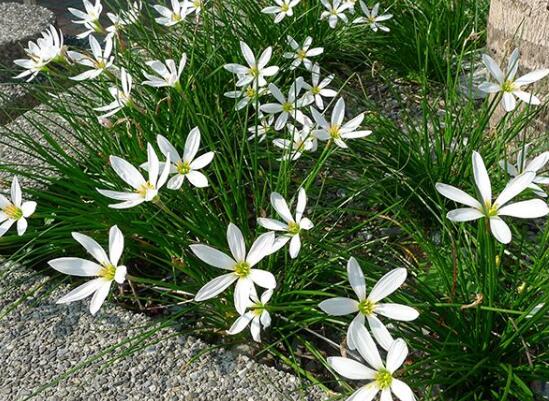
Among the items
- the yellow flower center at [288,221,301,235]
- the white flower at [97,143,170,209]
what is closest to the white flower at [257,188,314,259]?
the yellow flower center at [288,221,301,235]

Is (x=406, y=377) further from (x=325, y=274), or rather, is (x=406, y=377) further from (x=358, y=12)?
(x=358, y=12)

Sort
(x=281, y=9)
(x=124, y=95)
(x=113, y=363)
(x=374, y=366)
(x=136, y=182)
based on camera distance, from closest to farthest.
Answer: (x=374, y=366) < (x=136, y=182) < (x=113, y=363) < (x=124, y=95) < (x=281, y=9)

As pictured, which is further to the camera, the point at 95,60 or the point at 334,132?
the point at 95,60

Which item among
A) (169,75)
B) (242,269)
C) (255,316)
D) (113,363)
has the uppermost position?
(169,75)

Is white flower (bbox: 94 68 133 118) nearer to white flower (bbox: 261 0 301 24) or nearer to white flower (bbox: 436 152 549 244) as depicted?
white flower (bbox: 261 0 301 24)

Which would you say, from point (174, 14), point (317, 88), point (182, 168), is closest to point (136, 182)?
point (182, 168)

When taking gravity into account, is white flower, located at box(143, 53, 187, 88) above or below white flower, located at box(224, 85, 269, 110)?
above

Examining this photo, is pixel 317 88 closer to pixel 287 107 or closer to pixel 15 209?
pixel 287 107
